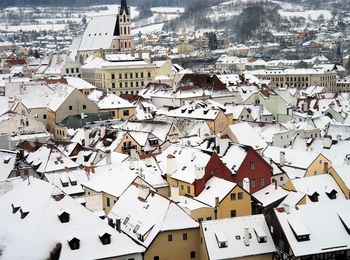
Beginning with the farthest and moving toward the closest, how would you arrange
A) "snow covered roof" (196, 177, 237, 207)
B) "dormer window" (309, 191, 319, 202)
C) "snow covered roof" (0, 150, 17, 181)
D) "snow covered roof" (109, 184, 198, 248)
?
"snow covered roof" (0, 150, 17, 181)
"dormer window" (309, 191, 319, 202)
"snow covered roof" (196, 177, 237, 207)
"snow covered roof" (109, 184, 198, 248)

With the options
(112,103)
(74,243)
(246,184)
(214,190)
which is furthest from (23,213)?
(112,103)

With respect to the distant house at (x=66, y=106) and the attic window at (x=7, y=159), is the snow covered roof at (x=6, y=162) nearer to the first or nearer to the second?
the attic window at (x=7, y=159)

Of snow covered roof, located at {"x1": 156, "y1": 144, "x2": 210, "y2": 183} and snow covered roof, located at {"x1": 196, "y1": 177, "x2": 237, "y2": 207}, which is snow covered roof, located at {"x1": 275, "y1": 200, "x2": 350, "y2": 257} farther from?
snow covered roof, located at {"x1": 156, "y1": 144, "x2": 210, "y2": 183}

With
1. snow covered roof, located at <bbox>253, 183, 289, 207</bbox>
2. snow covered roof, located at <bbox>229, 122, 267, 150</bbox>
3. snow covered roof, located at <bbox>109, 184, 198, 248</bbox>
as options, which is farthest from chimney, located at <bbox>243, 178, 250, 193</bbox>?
snow covered roof, located at <bbox>229, 122, 267, 150</bbox>

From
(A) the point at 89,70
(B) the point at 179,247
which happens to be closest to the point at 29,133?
(B) the point at 179,247

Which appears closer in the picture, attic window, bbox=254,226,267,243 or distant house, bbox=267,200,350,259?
distant house, bbox=267,200,350,259

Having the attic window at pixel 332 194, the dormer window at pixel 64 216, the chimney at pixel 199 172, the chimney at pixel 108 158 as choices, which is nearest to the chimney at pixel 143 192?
the chimney at pixel 199 172

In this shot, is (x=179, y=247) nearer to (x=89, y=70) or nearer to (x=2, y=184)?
(x=2, y=184)
